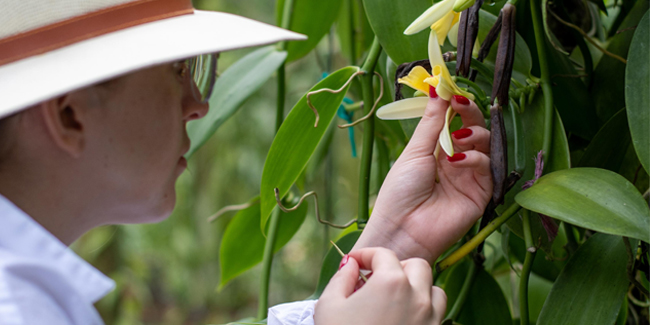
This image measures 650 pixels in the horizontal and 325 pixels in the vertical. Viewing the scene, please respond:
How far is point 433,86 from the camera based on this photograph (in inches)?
17.1

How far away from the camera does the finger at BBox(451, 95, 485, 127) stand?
1.40 feet

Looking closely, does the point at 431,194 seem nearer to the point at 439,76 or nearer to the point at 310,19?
the point at 439,76

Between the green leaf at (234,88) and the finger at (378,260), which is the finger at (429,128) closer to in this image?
the finger at (378,260)

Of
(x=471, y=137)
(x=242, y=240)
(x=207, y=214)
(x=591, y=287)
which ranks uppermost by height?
(x=471, y=137)

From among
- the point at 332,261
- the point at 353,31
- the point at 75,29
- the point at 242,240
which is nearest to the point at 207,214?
the point at 242,240

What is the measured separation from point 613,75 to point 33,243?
21.3 inches

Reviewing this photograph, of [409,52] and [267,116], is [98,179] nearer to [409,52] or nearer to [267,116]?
[409,52]

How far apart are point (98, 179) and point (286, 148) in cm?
21

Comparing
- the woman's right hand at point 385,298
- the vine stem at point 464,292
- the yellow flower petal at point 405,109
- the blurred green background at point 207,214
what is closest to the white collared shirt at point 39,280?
the woman's right hand at point 385,298

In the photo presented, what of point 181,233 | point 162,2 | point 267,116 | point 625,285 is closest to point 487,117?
point 625,285

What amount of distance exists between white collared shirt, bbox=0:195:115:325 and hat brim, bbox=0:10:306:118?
0.24ft

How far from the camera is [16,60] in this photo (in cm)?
35

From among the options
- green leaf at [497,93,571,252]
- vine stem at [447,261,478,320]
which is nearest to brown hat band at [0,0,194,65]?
green leaf at [497,93,571,252]

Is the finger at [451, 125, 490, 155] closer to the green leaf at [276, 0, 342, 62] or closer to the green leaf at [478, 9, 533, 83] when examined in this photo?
the green leaf at [478, 9, 533, 83]
